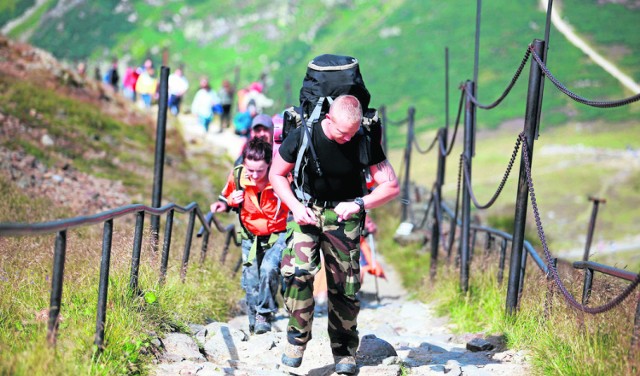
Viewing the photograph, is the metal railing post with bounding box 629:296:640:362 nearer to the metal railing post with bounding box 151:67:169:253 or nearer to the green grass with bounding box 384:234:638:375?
the green grass with bounding box 384:234:638:375

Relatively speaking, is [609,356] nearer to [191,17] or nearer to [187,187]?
[187,187]

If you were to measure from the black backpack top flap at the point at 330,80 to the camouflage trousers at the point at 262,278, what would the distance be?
6.73 ft

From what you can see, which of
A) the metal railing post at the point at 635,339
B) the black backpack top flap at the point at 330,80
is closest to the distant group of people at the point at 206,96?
the black backpack top flap at the point at 330,80

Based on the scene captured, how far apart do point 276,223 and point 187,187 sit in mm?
11758

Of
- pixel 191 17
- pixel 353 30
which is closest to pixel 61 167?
pixel 353 30

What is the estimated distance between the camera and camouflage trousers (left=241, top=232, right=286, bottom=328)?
7.16 metres

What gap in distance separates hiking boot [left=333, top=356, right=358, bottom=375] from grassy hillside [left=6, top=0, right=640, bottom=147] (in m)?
45.2

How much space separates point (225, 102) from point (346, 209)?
23.0m

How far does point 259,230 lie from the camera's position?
727 cm

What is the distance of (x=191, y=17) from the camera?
78812mm

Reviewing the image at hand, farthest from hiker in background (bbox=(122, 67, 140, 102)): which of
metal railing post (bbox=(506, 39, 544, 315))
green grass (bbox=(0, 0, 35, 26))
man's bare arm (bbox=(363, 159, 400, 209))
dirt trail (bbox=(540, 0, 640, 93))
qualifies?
green grass (bbox=(0, 0, 35, 26))

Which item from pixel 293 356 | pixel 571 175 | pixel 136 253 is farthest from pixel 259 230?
pixel 571 175

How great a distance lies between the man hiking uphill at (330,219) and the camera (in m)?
5.19

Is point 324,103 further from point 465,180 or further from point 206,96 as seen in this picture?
point 206,96
